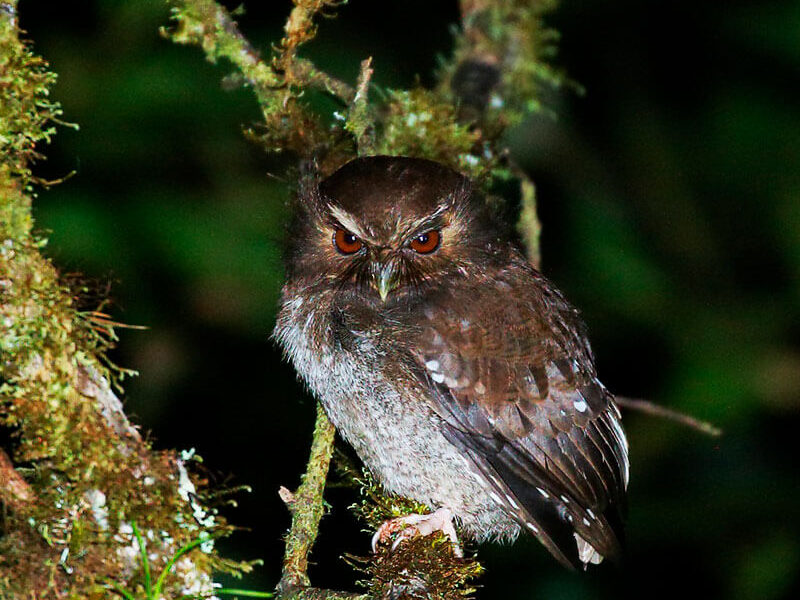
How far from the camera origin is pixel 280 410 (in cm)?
489

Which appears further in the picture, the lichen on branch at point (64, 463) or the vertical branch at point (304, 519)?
the vertical branch at point (304, 519)

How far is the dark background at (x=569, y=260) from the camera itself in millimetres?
4367

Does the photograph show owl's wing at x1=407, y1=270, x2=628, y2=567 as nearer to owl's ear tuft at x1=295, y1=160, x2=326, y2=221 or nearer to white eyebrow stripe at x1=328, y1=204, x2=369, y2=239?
white eyebrow stripe at x1=328, y1=204, x2=369, y2=239

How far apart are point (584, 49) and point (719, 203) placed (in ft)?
3.90

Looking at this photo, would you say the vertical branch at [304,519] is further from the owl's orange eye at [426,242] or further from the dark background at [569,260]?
the dark background at [569,260]

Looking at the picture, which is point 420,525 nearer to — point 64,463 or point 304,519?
point 304,519

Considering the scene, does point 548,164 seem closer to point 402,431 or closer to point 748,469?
point 748,469

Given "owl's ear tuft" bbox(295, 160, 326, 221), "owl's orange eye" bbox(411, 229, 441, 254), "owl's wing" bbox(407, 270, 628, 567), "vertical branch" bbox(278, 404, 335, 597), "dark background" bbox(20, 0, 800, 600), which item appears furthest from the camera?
"dark background" bbox(20, 0, 800, 600)

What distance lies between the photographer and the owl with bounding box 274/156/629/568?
106 inches

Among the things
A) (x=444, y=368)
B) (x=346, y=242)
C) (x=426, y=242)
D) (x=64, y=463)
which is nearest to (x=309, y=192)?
(x=346, y=242)

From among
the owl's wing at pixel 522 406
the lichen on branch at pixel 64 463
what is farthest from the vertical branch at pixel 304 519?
the owl's wing at pixel 522 406

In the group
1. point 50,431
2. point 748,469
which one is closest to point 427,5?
point 748,469

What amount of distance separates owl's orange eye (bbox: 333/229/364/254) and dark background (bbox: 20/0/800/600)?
140cm

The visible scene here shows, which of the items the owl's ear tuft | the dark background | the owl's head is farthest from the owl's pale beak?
the dark background
